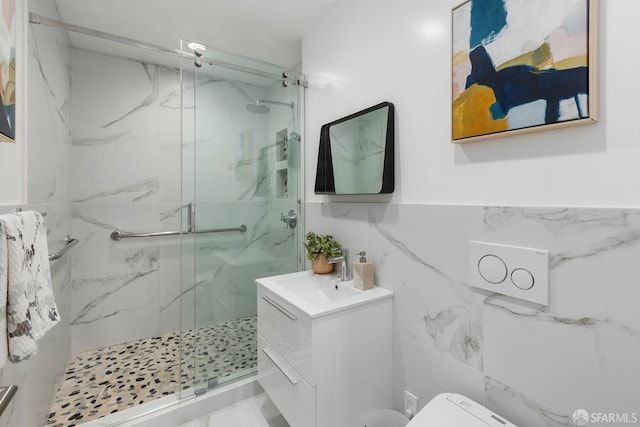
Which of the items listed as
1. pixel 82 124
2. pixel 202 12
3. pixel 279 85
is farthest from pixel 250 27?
→ pixel 82 124

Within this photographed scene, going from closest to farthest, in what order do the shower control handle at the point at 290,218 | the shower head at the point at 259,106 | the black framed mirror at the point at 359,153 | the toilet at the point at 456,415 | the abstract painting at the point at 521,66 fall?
the abstract painting at the point at 521,66, the toilet at the point at 456,415, the black framed mirror at the point at 359,153, the shower head at the point at 259,106, the shower control handle at the point at 290,218

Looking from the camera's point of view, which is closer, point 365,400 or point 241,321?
point 365,400

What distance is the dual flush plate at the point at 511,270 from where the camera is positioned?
85cm

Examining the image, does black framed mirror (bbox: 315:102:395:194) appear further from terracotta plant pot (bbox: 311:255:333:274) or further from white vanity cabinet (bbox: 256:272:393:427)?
white vanity cabinet (bbox: 256:272:393:427)

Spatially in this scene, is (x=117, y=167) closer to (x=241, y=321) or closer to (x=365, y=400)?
(x=241, y=321)

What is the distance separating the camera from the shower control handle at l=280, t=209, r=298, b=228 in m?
1.97

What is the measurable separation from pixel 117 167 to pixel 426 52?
2404 mm

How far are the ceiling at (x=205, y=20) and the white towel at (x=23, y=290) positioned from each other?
1.55 m

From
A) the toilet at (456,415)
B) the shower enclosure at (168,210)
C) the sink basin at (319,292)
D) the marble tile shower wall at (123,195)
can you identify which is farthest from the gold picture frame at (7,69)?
the toilet at (456,415)

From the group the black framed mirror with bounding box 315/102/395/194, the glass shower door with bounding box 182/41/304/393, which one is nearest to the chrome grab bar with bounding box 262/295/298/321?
the glass shower door with bounding box 182/41/304/393

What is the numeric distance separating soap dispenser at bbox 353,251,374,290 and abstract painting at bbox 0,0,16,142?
1.36 m

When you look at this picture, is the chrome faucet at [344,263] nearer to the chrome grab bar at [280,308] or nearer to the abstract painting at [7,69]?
the chrome grab bar at [280,308]

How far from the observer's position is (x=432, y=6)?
115cm

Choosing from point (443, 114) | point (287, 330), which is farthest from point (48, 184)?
point (443, 114)
